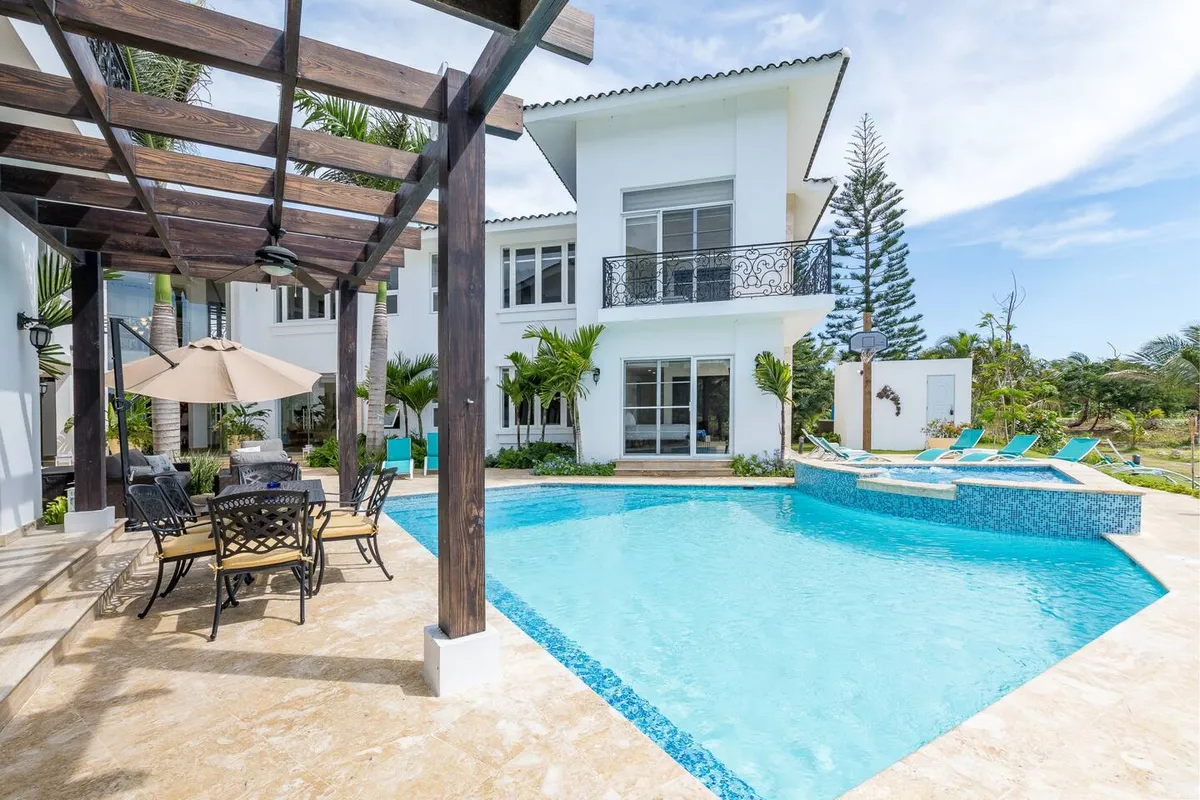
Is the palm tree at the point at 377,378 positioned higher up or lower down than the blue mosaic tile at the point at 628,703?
higher up

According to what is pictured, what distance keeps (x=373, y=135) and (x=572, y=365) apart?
264 inches

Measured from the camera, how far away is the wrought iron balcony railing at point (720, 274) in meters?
11.6

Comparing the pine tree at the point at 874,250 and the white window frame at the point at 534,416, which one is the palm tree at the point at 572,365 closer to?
the white window frame at the point at 534,416

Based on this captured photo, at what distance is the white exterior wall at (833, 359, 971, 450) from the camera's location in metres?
17.7

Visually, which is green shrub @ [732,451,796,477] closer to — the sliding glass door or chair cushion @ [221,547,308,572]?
the sliding glass door

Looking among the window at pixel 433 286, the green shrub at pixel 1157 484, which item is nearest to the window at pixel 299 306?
the window at pixel 433 286

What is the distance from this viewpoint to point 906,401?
59.5ft

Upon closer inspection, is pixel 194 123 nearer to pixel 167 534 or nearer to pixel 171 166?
pixel 171 166

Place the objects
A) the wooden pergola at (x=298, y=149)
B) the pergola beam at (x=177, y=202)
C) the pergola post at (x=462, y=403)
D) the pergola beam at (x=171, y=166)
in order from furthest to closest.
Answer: the pergola beam at (x=177, y=202), the pergola beam at (x=171, y=166), the pergola post at (x=462, y=403), the wooden pergola at (x=298, y=149)

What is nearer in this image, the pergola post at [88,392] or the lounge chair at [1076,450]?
the pergola post at [88,392]

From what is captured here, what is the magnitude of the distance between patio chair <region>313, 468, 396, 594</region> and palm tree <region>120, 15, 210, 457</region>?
631cm

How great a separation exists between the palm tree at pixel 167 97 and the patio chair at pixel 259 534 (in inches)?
287

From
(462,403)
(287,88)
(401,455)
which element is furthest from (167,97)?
(462,403)

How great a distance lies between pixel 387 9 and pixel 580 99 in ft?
32.2
